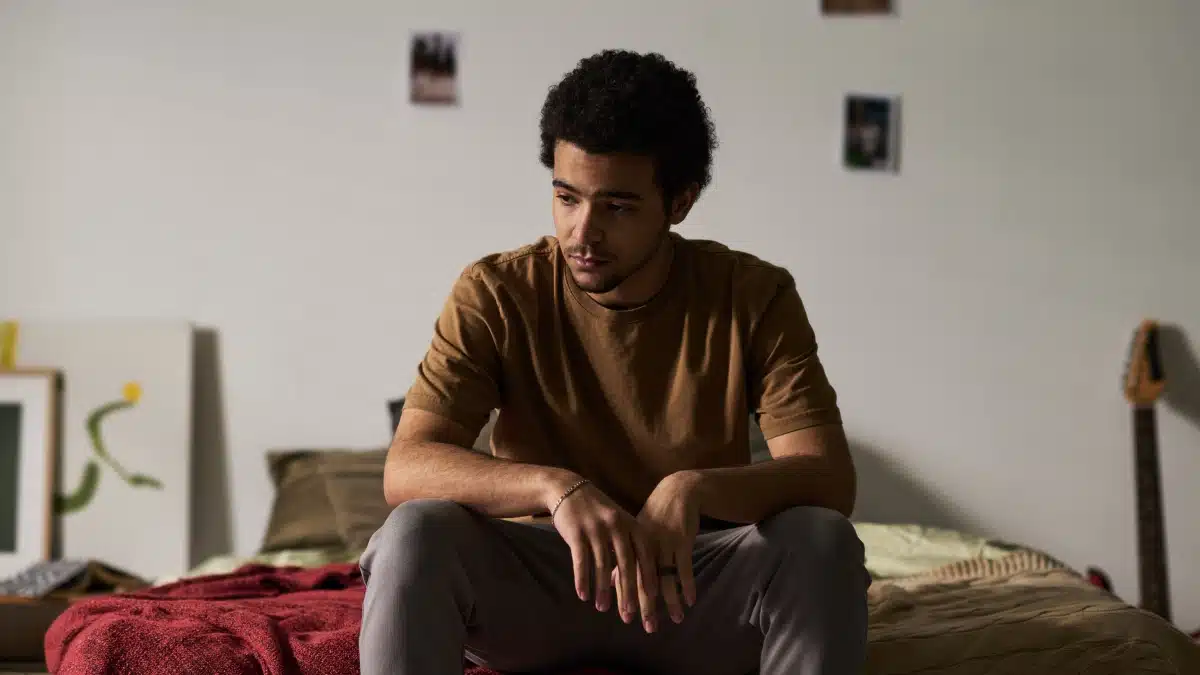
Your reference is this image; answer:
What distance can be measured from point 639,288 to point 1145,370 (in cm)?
206

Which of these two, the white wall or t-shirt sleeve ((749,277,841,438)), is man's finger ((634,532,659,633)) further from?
the white wall

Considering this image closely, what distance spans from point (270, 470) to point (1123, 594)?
7.49 ft

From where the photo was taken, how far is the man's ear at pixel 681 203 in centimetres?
170

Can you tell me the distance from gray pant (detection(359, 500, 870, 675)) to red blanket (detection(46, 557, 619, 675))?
12 centimetres

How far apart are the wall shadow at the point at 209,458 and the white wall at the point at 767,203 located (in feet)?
0.13

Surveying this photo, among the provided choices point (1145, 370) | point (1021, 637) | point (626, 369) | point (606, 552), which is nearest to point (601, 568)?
point (606, 552)

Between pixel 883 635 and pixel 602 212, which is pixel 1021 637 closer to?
pixel 883 635

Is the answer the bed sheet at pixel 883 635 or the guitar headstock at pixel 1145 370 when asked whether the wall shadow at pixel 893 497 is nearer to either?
the guitar headstock at pixel 1145 370

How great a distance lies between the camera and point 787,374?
64.6 inches

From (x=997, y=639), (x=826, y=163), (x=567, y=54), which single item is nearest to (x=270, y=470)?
(x=567, y=54)

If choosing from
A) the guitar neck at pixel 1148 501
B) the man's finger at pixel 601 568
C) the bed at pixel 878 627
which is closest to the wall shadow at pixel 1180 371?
the guitar neck at pixel 1148 501

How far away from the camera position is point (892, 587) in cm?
196

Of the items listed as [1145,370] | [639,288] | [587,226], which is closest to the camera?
[587,226]

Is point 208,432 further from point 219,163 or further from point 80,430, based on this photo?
point 219,163
